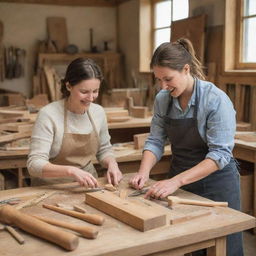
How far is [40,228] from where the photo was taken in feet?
5.56

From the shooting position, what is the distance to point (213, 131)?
7.50ft

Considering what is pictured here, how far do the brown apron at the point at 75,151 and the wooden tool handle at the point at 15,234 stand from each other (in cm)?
90

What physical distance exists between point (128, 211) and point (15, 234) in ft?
1.60

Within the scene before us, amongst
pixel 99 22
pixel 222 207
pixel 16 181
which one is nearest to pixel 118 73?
pixel 99 22

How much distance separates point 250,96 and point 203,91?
2664mm

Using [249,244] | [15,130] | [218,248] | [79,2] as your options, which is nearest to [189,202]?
[218,248]

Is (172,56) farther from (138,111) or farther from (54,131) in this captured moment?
(138,111)

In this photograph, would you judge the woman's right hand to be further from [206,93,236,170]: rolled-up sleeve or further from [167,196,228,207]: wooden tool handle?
[206,93,236,170]: rolled-up sleeve

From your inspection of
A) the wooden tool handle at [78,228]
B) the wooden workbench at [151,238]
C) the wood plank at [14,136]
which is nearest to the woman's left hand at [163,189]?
the wooden workbench at [151,238]

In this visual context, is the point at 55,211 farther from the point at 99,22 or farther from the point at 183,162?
the point at 99,22

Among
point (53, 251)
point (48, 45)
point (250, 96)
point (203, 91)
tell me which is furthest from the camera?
point (48, 45)

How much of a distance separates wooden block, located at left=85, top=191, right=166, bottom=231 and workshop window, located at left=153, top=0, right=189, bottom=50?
4812 mm

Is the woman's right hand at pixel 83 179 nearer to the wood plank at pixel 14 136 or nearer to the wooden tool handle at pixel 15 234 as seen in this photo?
the wooden tool handle at pixel 15 234

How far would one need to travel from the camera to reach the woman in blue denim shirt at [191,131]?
226 cm
